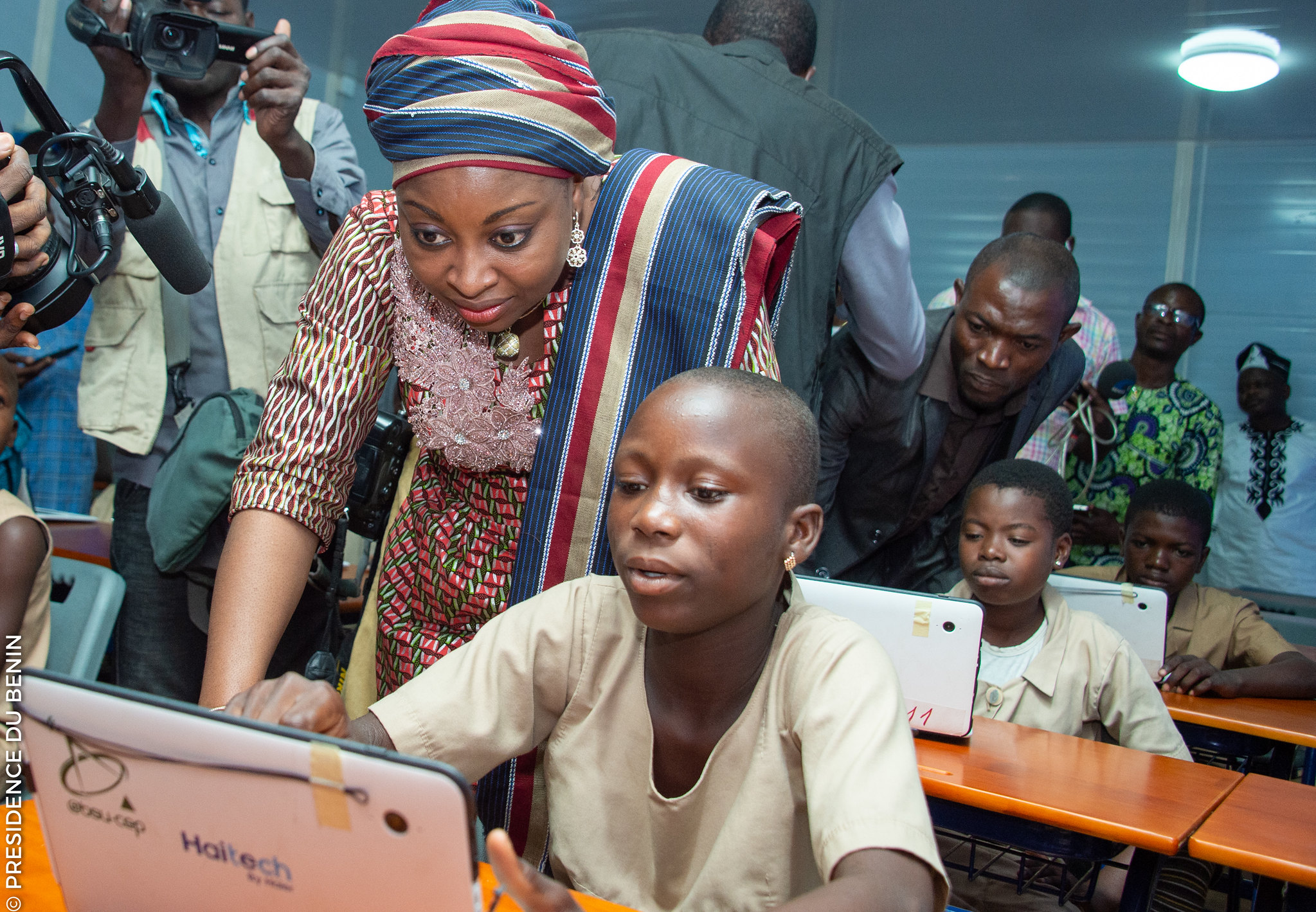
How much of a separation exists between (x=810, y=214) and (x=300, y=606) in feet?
4.61

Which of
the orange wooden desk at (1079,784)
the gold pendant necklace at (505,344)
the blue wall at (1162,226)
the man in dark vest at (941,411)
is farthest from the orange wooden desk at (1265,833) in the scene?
the blue wall at (1162,226)

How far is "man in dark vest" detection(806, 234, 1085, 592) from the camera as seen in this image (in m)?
2.65

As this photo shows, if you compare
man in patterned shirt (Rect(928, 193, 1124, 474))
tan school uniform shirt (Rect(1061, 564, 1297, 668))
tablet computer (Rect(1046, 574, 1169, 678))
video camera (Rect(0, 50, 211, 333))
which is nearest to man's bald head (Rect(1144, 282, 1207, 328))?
man in patterned shirt (Rect(928, 193, 1124, 474))

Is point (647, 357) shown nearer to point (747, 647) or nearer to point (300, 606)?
point (747, 647)

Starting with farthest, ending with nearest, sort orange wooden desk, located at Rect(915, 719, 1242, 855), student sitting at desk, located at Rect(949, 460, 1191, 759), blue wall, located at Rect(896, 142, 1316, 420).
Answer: blue wall, located at Rect(896, 142, 1316, 420), student sitting at desk, located at Rect(949, 460, 1191, 759), orange wooden desk, located at Rect(915, 719, 1242, 855)

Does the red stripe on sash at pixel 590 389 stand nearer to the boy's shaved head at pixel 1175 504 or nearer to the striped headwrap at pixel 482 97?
the striped headwrap at pixel 482 97

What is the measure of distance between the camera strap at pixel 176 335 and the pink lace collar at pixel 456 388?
144cm

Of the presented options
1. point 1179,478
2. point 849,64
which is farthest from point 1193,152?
point 1179,478

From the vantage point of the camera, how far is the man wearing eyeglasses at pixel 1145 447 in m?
4.17

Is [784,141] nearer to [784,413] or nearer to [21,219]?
[784,413]

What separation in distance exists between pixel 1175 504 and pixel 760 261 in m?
2.69

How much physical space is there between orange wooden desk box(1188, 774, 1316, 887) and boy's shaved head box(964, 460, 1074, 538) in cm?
102

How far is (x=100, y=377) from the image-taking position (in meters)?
2.56

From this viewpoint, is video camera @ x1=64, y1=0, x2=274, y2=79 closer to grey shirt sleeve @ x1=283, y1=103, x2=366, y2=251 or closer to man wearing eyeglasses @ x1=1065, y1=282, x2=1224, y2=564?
grey shirt sleeve @ x1=283, y1=103, x2=366, y2=251
